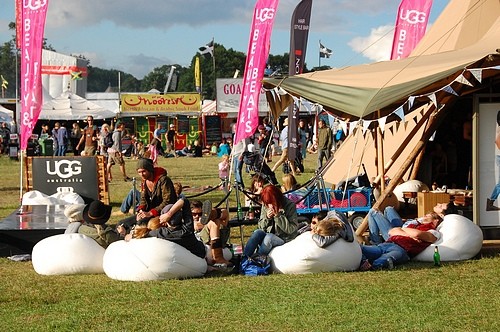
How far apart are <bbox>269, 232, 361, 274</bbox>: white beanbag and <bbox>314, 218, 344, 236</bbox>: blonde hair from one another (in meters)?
0.11

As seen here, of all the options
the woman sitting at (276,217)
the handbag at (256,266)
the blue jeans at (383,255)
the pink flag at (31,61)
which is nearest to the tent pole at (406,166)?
the blue jeans at (383,255)

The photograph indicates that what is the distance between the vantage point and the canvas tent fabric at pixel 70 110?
1708 inches

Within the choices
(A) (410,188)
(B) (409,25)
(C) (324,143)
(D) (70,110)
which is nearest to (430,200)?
(A) (410,188)

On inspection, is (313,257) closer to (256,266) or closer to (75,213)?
(256,266)

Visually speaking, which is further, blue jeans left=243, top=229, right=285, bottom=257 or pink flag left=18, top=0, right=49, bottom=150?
pink flag left=18, top=0, right=49, bottom=150

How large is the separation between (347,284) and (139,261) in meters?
2.05

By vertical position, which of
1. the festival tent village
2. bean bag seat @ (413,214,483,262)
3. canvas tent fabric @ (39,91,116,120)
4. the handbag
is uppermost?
canvas tent fabric @ (39,91,116,120)

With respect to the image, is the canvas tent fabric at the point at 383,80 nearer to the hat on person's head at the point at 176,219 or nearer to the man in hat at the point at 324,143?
the hat on person's head at the point at 176,219

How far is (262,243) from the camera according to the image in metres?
9.68

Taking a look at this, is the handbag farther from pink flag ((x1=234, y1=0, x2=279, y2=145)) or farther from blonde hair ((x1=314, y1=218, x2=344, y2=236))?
pink flag ((x1=234, y1=0, x2=279, y2=145))

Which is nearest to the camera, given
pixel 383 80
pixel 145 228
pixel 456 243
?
pixel 145 228

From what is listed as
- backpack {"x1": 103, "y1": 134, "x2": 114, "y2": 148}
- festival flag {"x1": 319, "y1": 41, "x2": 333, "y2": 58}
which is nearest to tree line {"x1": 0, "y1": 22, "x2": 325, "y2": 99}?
festival flag {"x1": 319, "y1": 41, "x2": 333, "y2": 58}

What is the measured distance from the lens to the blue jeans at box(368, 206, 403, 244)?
10609 mm

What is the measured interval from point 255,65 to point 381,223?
25.4ft
